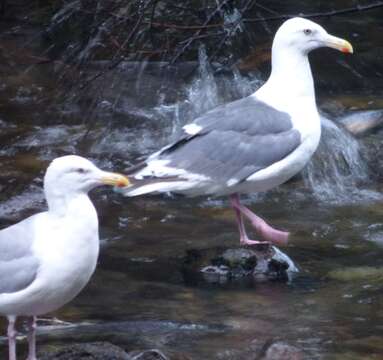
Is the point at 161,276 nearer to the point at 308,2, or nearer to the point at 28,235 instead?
the point at 28,235

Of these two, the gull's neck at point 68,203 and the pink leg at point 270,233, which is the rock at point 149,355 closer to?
the gull's neck at point 68,203

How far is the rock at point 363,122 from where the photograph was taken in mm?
10227

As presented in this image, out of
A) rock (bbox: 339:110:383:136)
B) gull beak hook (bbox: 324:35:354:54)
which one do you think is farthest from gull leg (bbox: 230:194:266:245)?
rock (bbox: 339:110:383:136)

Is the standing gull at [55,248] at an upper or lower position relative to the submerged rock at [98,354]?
upper

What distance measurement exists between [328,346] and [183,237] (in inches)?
90.8

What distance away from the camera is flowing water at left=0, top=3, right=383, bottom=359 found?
5.90 meters

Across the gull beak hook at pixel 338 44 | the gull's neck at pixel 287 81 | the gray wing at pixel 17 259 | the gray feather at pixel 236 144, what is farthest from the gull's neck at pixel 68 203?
the gull beak hook at pixel 338 44

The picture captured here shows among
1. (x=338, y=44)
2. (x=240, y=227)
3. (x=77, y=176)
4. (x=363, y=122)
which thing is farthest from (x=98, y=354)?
(x=363, y=122)

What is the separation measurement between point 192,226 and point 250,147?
945mm

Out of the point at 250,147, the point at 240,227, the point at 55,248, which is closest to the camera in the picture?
the point at 55,248

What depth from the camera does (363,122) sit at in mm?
10344

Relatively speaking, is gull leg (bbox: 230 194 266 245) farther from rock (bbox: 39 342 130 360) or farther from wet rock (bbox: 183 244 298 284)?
rock (bbox: 39 342 130 360)

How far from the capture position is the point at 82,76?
320 inches

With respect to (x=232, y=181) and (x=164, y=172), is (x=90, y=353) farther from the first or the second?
(x=232, y=181)
